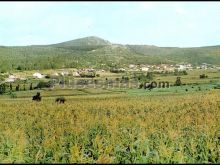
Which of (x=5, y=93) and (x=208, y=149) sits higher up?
(x=208, y=149)

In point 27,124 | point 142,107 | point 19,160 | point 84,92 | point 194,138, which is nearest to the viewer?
point 19,160

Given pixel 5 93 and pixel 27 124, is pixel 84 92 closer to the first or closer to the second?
Answer: pixel 5 93

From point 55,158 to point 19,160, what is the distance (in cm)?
112

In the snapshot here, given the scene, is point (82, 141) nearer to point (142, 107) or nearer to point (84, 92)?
point (142, 107)

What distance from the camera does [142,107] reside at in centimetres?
3972

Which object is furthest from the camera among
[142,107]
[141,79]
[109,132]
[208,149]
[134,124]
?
[141,79]

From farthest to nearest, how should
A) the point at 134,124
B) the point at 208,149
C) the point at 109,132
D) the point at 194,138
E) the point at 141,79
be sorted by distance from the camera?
the point at 141,79 → the point at 134,124 → the point at 109,132 → the point at 194,138 → the point at 208,149

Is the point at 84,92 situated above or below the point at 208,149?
below

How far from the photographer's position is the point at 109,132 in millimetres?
19609

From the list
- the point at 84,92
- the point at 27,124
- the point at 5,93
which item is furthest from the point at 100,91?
A: the point at 27,124

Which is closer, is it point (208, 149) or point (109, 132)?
point (208, 149)

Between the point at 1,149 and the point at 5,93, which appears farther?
the point at 5,93

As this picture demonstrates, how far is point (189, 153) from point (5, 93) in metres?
83.6

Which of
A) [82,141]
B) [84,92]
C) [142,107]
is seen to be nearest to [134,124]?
[82,141]
